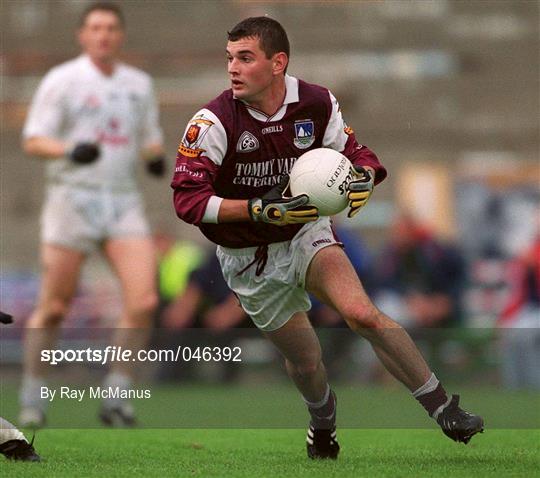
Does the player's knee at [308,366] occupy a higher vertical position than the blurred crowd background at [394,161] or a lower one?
higher

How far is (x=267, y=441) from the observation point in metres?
7.76

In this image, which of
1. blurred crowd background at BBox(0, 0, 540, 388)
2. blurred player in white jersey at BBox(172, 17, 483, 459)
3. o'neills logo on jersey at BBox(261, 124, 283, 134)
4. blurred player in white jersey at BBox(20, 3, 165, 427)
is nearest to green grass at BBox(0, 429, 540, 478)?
blurred player in white jersey at BBox(172, 17, 483, 459)

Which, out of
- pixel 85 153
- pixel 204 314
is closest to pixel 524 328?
pixel 204 314

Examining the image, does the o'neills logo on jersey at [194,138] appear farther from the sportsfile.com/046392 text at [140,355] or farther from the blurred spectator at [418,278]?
the blurred spectator at [418,278]

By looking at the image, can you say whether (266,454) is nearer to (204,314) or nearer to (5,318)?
(5,318)

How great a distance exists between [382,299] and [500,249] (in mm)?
6499

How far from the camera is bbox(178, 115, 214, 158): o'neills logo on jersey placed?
622 cm

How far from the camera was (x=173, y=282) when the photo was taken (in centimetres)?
1565

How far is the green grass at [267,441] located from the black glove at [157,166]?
1.65 m

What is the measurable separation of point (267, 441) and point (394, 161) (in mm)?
21591

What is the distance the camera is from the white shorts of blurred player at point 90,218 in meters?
9.23

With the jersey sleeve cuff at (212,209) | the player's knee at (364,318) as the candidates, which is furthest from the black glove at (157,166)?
the player's knee at (364,318)

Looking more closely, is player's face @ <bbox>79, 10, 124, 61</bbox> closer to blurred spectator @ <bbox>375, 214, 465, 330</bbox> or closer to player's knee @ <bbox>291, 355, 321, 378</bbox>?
player's knee @ <bbox>291, 355, 321, 378</bbox>

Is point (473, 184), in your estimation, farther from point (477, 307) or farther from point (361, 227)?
point (477, 307)
